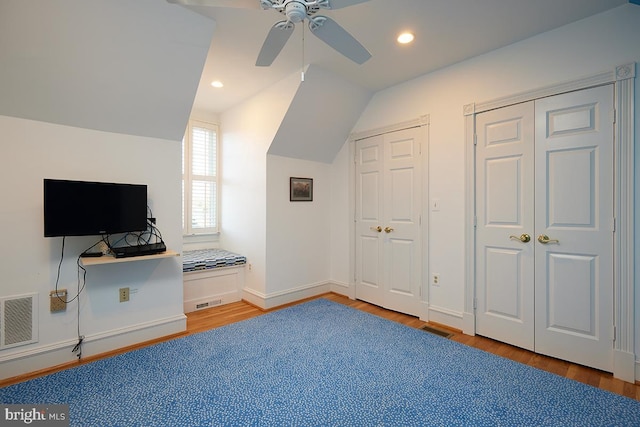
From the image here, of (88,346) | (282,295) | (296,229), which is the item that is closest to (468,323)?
(282,295)

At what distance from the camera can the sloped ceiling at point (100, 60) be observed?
1.80 metres

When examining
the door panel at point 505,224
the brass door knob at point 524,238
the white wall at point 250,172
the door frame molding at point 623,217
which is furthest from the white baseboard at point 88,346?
the door frame molding at point 623,217

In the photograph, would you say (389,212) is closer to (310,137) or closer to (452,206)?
(452,206)

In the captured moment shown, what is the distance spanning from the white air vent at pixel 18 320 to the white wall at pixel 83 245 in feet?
0.14

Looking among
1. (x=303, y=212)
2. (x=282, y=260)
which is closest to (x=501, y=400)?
(x=282, y=260)

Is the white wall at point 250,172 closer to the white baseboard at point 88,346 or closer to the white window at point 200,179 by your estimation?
the white window at point 200,179

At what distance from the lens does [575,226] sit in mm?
2279

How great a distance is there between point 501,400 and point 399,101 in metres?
3.03

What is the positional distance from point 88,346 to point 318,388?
1993 mm

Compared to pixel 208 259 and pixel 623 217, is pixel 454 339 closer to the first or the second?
pixel 623 217

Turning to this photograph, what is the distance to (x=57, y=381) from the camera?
2004mm

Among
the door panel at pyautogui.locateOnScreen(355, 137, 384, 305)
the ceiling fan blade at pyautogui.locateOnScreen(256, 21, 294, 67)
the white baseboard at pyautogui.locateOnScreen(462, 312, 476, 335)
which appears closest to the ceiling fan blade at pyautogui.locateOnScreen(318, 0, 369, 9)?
the ceiling fan blade at pyautogui.locateOnScreen(256, 21, 294, 67)

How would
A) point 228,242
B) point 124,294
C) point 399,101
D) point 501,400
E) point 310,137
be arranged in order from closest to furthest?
point 501,400, point 124,294, point 399,101, point 310,137, point 228,242

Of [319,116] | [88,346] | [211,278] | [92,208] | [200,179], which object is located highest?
[319,116]
